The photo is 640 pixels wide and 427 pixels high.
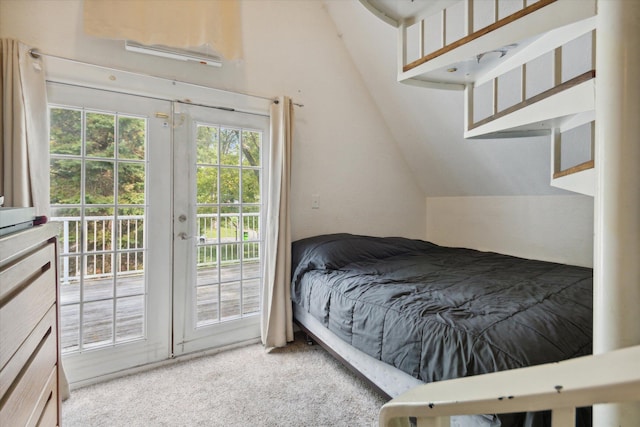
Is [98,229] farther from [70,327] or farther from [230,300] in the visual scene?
[230,300]

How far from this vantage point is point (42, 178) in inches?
67.9

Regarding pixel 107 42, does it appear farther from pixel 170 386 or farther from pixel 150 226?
pixel 170 386

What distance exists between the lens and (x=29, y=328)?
31.0 inches

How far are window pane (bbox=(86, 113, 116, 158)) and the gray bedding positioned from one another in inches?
60.2

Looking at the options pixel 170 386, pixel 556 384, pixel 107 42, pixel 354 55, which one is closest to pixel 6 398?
pixel 556 384

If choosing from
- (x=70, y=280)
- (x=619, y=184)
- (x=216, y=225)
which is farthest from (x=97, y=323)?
(x=619, y=184)

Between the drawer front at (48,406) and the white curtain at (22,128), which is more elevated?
the white curtain at (22,128)

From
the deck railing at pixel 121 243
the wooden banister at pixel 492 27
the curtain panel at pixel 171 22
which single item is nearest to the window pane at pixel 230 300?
the deck railing at pixel 121 243

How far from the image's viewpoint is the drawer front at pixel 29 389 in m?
0.64

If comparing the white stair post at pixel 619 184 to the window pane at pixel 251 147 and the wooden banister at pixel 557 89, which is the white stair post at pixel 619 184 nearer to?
the wooden banister at pixel 557 89

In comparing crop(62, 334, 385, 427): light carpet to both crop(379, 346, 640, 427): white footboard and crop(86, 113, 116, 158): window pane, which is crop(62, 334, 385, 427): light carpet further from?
crop(86, 113, 116, 158): window pane

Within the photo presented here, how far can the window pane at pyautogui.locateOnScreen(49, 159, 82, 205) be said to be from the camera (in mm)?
1855

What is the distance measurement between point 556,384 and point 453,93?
8.65 feet

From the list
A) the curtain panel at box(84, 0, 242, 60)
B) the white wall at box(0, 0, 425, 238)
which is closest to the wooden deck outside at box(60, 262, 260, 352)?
the white wall at box(0, 0, 425, 238)
